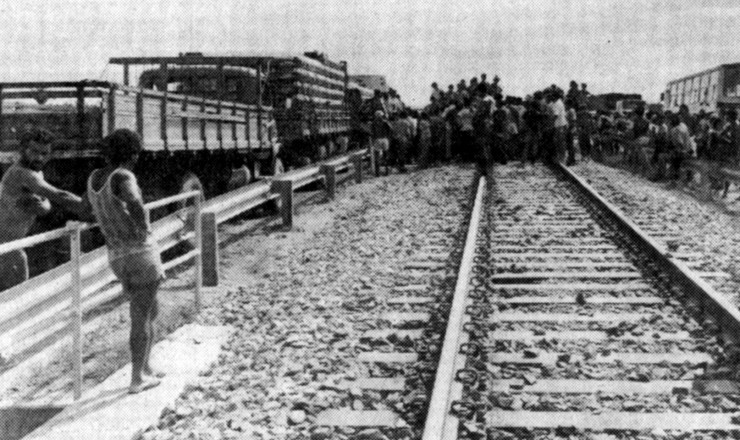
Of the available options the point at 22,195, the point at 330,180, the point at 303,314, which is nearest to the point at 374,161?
the point at 330,180

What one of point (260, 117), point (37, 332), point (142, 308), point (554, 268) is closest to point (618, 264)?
point (554, 268)

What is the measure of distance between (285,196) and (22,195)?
6.55m

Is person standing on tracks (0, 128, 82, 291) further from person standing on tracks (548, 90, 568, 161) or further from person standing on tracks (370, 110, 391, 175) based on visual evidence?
person standing on tracks (548, 90, 568, 161)

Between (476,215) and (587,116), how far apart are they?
14.8m

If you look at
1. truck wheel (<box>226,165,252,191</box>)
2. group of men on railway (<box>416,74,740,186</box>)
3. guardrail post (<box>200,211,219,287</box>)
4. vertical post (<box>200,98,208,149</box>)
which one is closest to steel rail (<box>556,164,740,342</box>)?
guardrail post (<box>200,211,219,287</box>)

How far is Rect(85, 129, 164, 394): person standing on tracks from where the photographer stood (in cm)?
511

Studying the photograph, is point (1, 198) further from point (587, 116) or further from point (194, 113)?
point (587, 116)

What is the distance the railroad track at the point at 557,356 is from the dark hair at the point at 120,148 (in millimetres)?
1867

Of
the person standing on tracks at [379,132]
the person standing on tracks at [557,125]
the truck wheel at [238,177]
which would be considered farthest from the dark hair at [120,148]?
the person standing on tracks at [557,125]

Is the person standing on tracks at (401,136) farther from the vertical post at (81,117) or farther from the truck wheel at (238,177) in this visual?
the vertical post at (81,117)

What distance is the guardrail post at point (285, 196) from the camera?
42.1 ft

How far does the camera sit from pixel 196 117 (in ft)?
42.4

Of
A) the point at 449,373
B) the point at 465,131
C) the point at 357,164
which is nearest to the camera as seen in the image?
the point at 449,373

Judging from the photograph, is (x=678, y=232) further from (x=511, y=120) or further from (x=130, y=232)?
(x=511, y=120)
